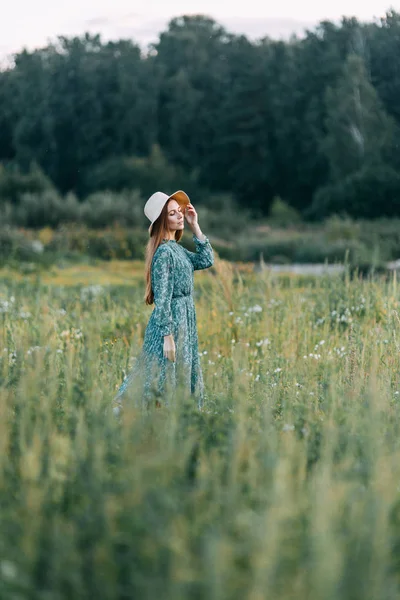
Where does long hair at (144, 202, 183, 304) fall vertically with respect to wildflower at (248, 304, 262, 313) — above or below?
above

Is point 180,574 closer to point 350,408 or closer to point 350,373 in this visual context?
point 350,408

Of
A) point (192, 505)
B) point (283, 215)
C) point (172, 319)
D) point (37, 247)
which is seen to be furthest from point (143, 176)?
point (192, 505)

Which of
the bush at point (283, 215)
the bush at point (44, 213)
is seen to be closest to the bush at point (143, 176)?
the bush at point (283, 215)

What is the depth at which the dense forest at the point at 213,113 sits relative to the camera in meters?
35.6

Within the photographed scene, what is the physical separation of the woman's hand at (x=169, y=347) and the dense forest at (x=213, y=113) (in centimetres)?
2684

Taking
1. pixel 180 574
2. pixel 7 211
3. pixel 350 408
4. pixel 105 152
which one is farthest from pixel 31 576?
pixel 105 152

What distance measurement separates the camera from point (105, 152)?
46562 mm

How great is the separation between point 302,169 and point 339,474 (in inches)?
1512

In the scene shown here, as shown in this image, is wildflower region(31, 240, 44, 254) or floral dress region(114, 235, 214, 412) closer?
floral dress region(114, 235, 214, 412)

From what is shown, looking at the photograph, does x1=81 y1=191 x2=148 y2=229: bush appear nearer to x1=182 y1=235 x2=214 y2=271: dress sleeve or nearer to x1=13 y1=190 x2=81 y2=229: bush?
x1=13 y1=190 x2=81 y2=229: bush

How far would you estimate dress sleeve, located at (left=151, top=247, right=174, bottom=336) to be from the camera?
4.81 metres

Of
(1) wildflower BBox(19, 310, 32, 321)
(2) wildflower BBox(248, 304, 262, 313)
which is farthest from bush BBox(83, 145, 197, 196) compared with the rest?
(2) wildflower BBox(248, 304, 262, 313)

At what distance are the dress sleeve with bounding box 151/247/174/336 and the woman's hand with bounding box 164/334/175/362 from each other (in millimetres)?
29

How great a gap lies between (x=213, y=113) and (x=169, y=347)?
1572 inches
